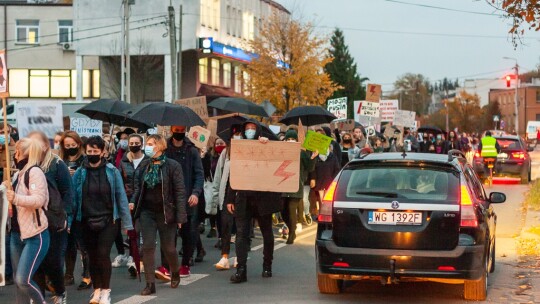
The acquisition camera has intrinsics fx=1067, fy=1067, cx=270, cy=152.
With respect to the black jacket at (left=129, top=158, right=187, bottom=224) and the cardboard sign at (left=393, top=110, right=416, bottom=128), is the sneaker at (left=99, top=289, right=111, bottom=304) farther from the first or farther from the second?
the cardboard sign at (left=393, top=110, right=416, bottom=128)

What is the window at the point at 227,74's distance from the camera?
69.0 meters

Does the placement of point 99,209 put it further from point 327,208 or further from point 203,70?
point 203,70

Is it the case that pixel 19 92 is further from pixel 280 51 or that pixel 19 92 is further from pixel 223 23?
pixel 280 51

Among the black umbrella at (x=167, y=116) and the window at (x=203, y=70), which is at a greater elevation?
the window at (x=203, y=70)

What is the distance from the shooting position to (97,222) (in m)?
10.1

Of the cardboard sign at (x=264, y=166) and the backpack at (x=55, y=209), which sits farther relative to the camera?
the cardboard sign at (x=264, y=166)

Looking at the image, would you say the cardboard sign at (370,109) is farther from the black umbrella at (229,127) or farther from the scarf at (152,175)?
the scarf at (152,175)

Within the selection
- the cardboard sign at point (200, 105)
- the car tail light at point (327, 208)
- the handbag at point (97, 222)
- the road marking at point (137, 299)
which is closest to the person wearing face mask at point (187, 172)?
the road marking at point (137, 299)

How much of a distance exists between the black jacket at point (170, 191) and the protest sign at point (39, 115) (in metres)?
4.10

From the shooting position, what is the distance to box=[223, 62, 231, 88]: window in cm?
6900

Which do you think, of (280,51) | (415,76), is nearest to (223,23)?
(280,51)

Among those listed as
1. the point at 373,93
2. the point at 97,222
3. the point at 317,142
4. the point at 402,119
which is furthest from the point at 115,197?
the point at 402,119

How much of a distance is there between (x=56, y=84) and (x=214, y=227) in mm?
53251

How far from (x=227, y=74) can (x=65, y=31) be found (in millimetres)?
10982
